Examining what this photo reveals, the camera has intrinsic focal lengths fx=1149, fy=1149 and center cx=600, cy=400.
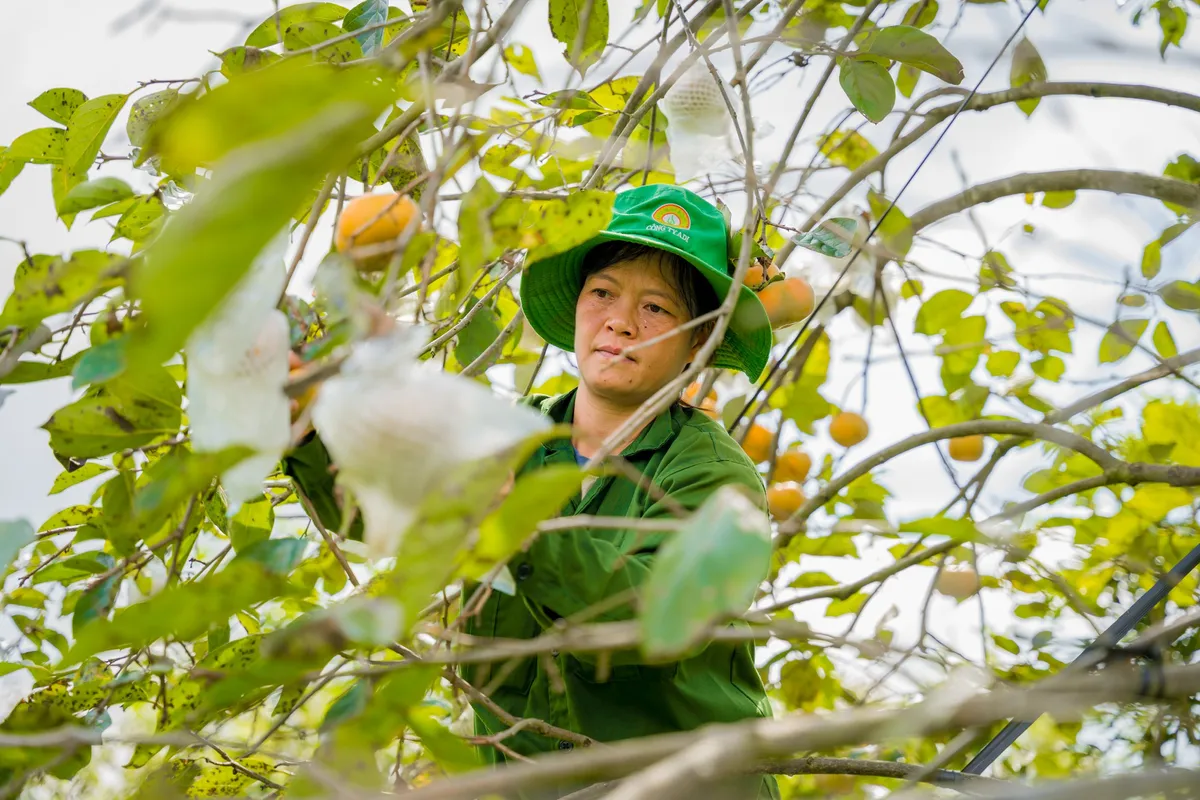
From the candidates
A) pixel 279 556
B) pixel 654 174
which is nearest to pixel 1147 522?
pixel 654 174

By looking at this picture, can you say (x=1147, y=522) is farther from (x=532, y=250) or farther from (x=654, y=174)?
(x=532, y=250)

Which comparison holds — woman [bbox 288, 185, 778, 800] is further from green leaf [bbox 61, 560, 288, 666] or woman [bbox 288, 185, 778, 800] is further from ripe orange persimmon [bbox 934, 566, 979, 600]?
ripe orange persimmon [bbox 934, 566, 979, 600]

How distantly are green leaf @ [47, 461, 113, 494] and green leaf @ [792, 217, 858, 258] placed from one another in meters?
0.86

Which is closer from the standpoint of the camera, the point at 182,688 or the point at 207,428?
the point at 207,428

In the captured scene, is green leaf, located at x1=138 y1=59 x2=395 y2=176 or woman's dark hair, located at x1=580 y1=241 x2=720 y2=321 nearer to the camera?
green leaf, located at x1=138 y1=59 x2=395 y2=176

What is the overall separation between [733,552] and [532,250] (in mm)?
495

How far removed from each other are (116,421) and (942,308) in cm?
168

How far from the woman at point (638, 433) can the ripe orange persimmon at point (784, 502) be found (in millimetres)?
544

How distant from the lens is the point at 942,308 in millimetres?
2197

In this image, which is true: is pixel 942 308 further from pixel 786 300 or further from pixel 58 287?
pixel 58 287

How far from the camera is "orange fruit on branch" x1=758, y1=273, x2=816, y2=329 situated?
173cm

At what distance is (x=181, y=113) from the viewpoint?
51 cm

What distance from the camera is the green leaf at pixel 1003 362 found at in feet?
7.55

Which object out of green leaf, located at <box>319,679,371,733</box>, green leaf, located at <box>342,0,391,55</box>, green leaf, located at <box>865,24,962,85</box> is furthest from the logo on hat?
green leaf, located at <box>319,679,371,733</box>
